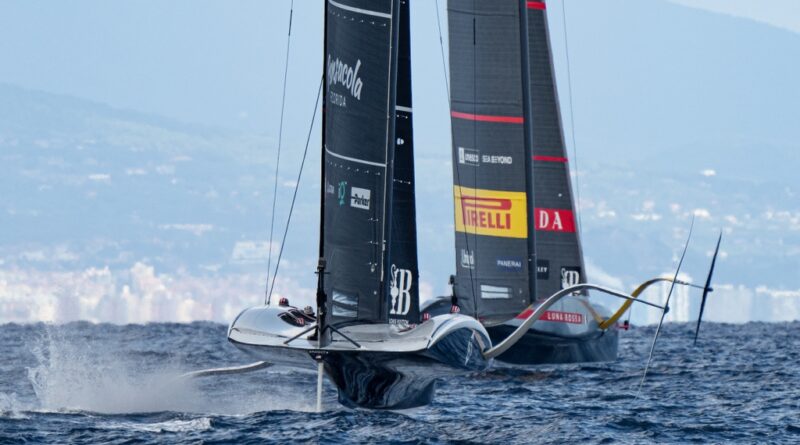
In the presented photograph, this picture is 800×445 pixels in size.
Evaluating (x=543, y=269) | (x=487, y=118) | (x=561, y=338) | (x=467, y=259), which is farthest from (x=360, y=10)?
(x=543, y=269)

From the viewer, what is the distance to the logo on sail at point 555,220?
28266mm

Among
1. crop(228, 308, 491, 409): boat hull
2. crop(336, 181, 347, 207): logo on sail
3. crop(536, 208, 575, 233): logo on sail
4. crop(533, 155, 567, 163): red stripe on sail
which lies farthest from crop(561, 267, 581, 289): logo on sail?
crop(336, 181, 347, 207): logo on sail

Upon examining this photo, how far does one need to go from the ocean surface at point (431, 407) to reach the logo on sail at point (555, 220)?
8.61 feet

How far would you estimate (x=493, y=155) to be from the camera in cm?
2706

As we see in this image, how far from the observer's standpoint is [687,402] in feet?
71.4

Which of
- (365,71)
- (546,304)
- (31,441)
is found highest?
(365,71)

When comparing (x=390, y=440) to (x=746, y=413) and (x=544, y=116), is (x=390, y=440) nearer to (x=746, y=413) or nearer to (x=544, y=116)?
(x=746, y=413)

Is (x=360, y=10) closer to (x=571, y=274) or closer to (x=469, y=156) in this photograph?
(x=469, y=156)

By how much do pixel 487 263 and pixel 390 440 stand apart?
10883 mm

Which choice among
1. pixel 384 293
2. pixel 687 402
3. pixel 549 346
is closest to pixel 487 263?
pixel 549 346

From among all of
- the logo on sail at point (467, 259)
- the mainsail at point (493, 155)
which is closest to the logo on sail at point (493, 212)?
the mainsail at point (493, 155)

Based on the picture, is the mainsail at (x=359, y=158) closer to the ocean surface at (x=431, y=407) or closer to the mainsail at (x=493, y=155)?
the ocean surface at (x=431, y=407)

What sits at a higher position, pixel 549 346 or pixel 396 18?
pixel 396 18

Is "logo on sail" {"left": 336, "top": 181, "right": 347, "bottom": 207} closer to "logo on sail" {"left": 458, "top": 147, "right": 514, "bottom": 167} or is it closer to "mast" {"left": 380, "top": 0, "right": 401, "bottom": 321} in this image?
"mast" {"left": 380, "top": 0, "right": 401, "bottom": 321}
